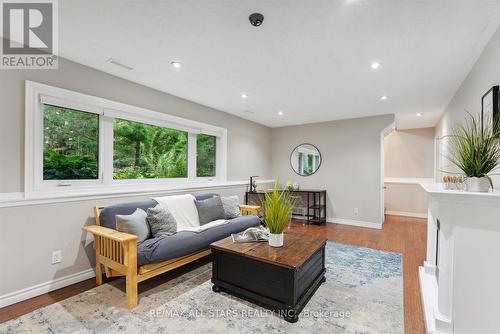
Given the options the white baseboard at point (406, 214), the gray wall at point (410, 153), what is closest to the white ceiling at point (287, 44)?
the gray wall at point (410, 153)

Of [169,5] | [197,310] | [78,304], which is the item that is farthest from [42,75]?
[197,310]

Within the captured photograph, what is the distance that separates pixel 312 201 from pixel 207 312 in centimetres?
407

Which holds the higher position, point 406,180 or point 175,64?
point 175,64

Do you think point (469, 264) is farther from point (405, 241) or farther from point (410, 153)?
point (410, 153)

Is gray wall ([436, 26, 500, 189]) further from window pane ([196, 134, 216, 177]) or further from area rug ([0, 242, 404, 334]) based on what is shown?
window pane ([196, 134, 216, 177])

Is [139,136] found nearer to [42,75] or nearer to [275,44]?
[42,75]

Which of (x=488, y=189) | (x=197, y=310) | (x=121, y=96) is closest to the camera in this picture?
(x=488, y=189)

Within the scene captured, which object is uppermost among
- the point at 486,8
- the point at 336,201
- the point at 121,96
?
the point at 486,8

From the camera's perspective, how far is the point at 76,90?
104 inches

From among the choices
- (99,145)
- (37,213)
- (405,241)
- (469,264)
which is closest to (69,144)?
(99,145)

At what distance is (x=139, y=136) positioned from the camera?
3.46m

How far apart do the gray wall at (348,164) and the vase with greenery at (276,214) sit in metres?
3.50

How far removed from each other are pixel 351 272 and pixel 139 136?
10.9ft

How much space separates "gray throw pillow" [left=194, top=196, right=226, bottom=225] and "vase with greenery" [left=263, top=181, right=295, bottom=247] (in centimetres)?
132
